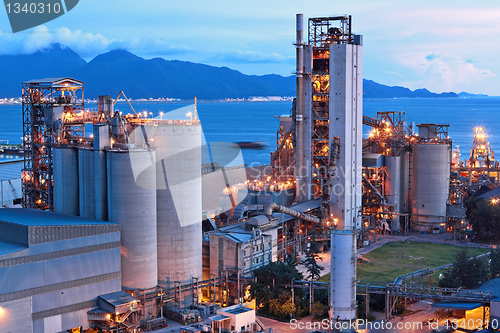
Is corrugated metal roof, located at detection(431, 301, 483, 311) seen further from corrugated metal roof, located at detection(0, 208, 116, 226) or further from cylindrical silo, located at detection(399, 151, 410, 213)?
cylindrical silo, located at detection(399, 151, 410, 213)

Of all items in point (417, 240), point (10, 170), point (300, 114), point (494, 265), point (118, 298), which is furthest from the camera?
point (10, 170)

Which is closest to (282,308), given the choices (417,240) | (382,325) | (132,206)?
(382,325)

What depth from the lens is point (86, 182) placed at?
145 ft

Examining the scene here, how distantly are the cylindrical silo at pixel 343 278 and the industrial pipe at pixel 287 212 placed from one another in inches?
548

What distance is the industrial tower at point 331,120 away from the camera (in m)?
63.0

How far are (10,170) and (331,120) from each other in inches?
1722

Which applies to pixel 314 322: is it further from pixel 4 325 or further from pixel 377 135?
pixel 377 135

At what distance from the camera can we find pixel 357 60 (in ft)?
211

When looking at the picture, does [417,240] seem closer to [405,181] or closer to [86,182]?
[405,181]

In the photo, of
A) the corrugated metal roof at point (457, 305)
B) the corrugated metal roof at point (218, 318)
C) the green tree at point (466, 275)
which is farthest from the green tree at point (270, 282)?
the green tree at point (466, 275)

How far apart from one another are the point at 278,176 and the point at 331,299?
2744 cm

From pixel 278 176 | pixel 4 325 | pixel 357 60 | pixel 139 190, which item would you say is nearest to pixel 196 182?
pixel 139 190

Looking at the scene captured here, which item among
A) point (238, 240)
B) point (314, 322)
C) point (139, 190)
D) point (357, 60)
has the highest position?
point (357, 60)

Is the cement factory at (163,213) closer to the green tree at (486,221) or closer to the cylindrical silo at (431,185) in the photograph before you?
the cylindrical silo at (431,185)
